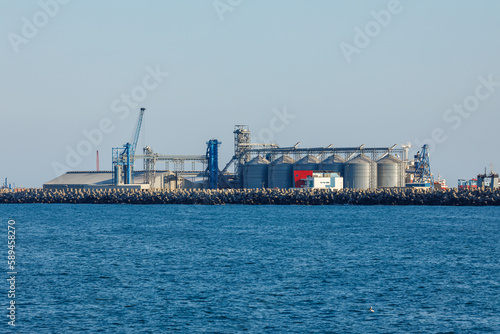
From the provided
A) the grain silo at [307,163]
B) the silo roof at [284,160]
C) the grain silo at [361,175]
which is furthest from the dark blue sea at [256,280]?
the silo roof at [284,160]

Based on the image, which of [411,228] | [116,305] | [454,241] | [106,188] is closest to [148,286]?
[116,305]

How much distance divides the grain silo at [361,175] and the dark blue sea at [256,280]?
4916 cm

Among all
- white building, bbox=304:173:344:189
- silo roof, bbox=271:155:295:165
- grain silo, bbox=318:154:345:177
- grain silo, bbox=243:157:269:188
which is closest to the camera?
white building, bbox=304:173:344:189

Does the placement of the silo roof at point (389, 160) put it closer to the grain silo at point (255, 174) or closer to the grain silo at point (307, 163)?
the grain silo at point (307, 163)

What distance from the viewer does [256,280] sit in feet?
110

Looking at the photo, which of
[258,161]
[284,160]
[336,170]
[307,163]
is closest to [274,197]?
[336,170]

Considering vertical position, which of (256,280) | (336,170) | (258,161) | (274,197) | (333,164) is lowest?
(256,280)

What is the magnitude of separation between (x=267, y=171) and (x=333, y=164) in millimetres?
11243

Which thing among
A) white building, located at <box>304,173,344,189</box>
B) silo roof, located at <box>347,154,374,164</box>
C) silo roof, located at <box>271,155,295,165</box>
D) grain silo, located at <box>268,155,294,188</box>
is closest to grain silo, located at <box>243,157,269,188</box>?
grain silo, located at <box>268,155,294,188</box>

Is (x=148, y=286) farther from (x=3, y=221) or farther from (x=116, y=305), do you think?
(x=3, y=221)

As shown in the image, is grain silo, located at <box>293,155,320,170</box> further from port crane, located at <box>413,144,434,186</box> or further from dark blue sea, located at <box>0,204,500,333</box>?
dark blue sea, located at <box>0,204,500,333</box>

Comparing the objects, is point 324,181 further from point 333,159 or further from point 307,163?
point 333,159

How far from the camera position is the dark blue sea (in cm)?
2514

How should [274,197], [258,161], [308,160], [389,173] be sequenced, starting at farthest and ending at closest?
[258,161], [308,160], [389,173], [274,197]
